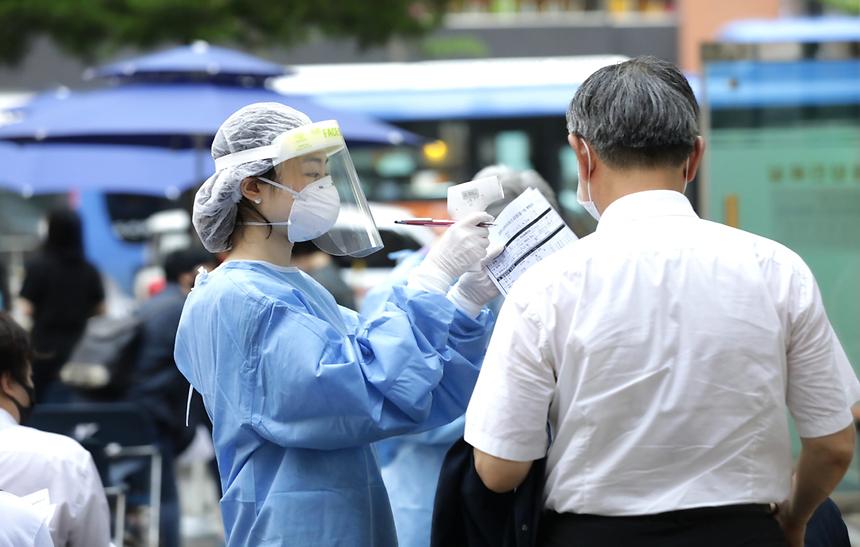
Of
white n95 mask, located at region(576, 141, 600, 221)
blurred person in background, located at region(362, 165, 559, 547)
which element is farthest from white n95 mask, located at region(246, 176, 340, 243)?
blurred person in background, located at region(362, 165, 559, 547)

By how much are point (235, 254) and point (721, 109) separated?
15.0 feet

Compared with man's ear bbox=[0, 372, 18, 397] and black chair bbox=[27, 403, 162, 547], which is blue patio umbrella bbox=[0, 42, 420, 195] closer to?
black chair bbox=[27, 403, 162, 547]

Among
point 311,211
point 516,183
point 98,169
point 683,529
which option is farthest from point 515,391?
point 98,169

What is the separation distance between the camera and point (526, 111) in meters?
15.5

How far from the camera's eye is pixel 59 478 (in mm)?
3582

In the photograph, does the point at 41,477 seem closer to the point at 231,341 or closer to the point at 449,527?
the point at 231,341

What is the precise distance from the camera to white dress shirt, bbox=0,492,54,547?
2865 millimetres

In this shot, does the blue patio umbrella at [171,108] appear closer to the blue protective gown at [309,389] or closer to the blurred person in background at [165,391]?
the blurred person in background at [165,391]

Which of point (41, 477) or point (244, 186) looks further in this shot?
point (41, 477)

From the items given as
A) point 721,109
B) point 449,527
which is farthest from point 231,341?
point 721,109

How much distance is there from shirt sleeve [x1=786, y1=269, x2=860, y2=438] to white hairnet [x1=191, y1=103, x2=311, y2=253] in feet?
4.10

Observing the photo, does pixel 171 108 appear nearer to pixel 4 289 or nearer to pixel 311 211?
pixel 311 211

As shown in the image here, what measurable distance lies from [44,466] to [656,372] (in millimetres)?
1929

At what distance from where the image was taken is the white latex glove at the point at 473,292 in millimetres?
2963
